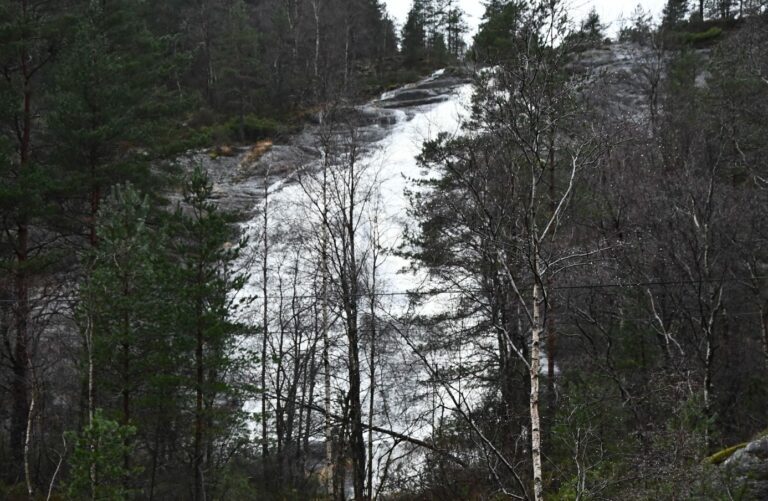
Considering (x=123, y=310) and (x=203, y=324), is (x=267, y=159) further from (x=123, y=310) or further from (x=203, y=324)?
(x=123, y=310)

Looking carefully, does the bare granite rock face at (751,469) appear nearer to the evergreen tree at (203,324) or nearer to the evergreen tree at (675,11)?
the evergreen tree at (203,324)

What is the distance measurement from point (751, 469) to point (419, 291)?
9.98 meters

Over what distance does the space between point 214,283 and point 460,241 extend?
20.4 ft

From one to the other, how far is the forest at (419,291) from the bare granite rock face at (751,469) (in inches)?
1.3

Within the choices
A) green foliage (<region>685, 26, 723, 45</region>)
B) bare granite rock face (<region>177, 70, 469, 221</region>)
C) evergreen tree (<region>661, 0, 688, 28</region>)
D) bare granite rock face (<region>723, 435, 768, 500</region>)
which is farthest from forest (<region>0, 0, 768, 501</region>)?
evergreen tree (<region>661, 0, 688, 28</region>)

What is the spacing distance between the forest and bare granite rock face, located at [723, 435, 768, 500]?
3 centimetres

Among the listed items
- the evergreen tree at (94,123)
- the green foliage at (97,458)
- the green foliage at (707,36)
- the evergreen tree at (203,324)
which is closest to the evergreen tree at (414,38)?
the green foliage at (707,36)

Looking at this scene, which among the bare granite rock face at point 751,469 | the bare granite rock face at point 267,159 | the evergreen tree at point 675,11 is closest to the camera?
the bare granite rock face at point 751,469

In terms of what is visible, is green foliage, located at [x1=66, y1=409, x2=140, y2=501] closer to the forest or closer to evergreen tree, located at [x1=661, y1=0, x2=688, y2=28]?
the forest

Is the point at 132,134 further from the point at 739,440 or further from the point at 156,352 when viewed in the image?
the point at 739,440

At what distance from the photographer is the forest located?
9891mm

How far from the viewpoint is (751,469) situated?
8.74 m

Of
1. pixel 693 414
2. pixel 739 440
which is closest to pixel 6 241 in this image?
pixel 693 414

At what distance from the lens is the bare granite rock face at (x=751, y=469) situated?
8422mm
